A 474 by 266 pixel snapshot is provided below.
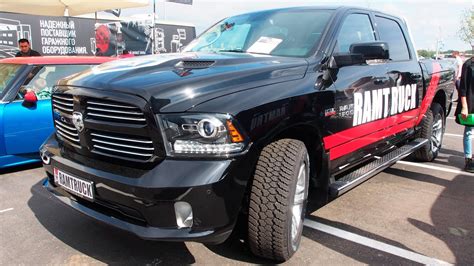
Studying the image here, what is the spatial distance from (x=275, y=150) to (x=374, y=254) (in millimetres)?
1192

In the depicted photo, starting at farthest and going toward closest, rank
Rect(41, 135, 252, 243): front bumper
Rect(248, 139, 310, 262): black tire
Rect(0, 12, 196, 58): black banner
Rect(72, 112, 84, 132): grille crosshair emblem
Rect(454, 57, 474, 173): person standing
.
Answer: Rect(0, 12, 196, 58): black banner
Rect(454, 57, 474, 173): person standing
Rect(72, 112, 84, 132): grille crosshair emblem
Rect(248, 139, 310, 262): black tire
Rect(41, 135, 252, 243): front bumper

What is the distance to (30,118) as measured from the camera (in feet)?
17.4

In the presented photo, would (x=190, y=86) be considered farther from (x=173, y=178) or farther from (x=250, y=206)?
(x=250, y=206)

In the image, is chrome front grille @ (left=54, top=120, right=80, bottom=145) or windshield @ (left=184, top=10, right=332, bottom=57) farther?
windshield @ (left=184, top=10, right=332, bottom=57)

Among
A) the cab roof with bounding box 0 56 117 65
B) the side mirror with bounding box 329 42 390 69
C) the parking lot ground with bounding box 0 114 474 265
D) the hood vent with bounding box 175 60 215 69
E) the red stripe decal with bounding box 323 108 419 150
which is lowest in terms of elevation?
the parking lot ground with bounding box 0 114 474 265

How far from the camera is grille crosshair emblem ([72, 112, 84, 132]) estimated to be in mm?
2822

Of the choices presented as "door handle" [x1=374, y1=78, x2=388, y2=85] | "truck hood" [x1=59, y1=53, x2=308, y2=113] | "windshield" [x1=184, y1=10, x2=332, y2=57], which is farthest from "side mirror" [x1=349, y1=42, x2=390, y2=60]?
"truck hood" [x1=59, y1=53, x2=308, y2=113]

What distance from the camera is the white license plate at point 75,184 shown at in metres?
2.75

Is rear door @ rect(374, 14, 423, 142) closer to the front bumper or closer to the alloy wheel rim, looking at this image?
the alloy wheel rim

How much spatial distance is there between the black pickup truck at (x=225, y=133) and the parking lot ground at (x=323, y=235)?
1.11ft

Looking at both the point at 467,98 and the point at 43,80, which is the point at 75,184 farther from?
the point at 467,98

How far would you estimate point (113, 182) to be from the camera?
257cm

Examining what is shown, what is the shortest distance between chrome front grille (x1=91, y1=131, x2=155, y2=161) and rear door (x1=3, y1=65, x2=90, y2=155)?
2969 millimetres

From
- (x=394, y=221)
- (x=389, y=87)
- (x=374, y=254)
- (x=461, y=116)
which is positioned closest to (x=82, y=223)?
(x=374, y=254)
